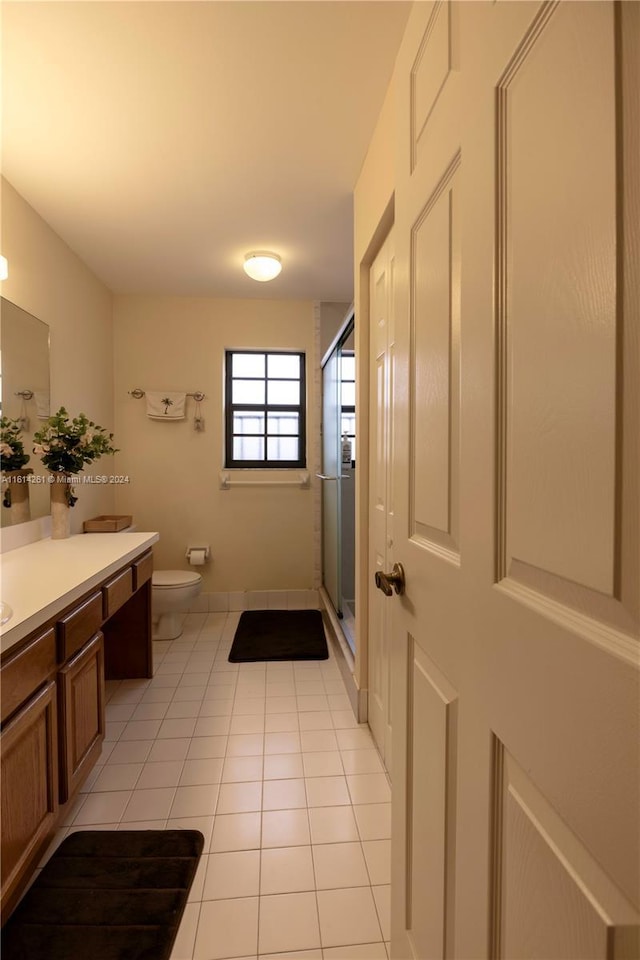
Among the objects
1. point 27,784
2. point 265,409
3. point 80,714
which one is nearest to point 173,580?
point 80,714

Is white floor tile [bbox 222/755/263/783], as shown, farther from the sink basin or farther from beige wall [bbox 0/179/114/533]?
beige wall [bbox 0/179/114/533]

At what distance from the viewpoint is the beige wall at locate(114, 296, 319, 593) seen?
3.49m

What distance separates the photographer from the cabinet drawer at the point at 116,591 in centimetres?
171

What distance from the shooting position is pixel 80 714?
1.52 meters

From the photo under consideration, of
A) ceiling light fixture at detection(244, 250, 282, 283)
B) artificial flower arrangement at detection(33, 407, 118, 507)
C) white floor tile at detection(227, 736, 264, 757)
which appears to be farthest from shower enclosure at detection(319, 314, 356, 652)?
artificial flower arrangement at detection(33, 407, 118, 507)

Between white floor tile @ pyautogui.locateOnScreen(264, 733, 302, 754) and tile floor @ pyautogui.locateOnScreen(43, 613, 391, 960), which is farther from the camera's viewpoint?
white floor tile @ pyautogui.locateOnScreen(264, 733, 302, 754)

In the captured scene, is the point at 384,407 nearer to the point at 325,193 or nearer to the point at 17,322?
the point at 325,193

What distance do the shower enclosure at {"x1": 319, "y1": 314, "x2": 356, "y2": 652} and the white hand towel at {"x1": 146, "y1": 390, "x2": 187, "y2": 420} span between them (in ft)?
3.84

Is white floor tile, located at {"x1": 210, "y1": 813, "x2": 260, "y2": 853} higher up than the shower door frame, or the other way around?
the shower door frame

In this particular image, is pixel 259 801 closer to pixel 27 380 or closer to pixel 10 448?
pixel 10 448

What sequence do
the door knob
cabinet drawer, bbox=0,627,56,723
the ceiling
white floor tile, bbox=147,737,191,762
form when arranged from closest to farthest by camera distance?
the door knob < cabinet drawer, bbox=0,627,56,723 < the ceiling < white floor tile, bbox=147,737,191,762

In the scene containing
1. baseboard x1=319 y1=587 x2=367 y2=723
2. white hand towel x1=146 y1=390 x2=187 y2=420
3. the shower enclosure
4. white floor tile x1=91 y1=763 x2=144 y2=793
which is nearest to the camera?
white floor tile x1=91 y1=763 x2=144 y2=793

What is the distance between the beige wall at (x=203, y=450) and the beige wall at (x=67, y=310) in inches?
7.0

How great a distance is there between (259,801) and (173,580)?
1.69 meters
